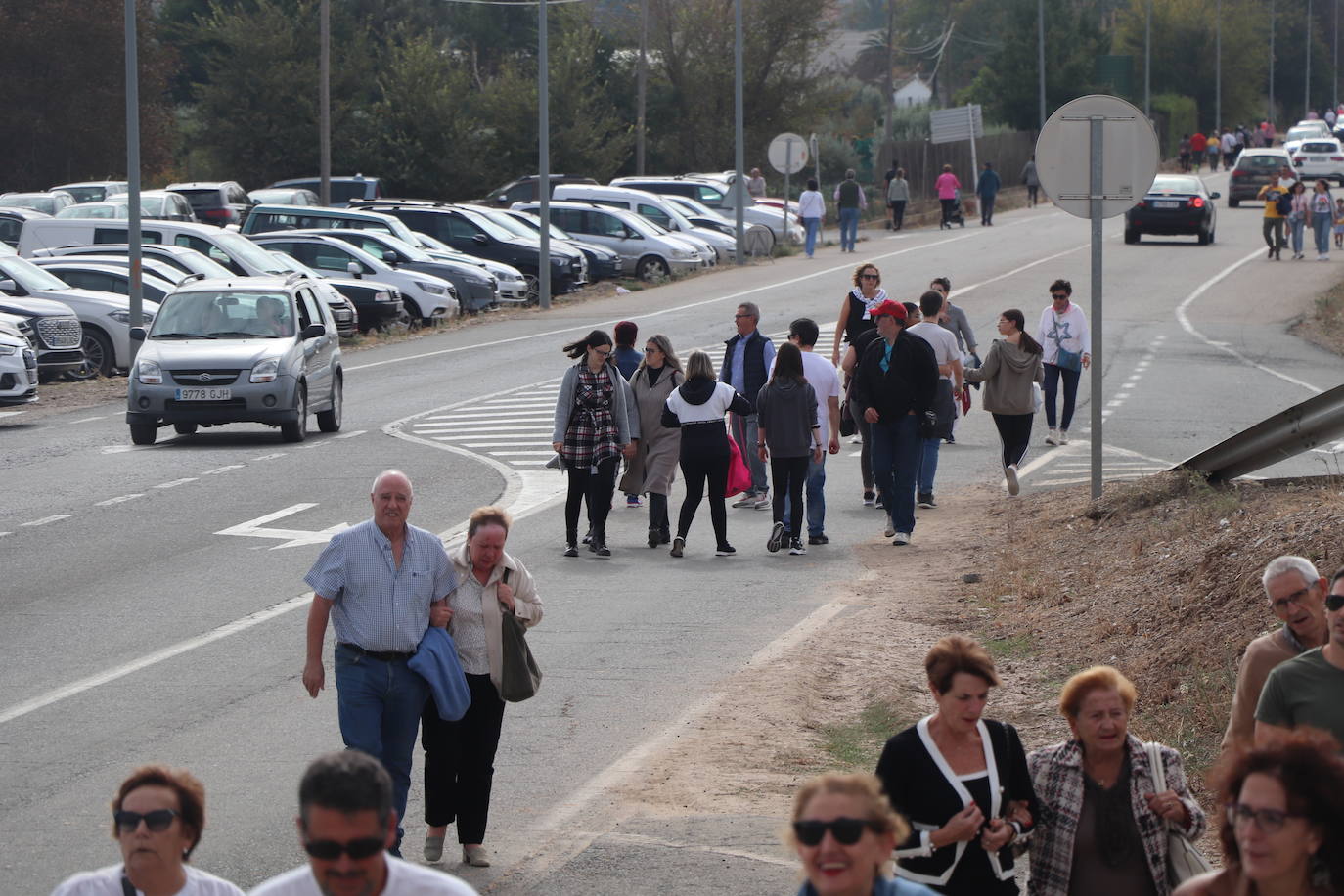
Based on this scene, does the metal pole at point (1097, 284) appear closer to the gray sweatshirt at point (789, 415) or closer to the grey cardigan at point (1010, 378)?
the gray sweatshirt at point (789, 415)

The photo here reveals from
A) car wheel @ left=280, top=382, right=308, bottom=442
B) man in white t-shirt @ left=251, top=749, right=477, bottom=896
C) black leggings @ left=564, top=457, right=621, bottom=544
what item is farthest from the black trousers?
car wheel @ left=280, top=382, right=308, bottom=442

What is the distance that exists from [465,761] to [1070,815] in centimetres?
305

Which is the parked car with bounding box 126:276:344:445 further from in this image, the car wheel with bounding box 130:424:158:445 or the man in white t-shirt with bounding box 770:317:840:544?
the man in white t-shirt with bounding box 770:317:840:544

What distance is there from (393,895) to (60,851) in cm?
390

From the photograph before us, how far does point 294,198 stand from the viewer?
47594 mm

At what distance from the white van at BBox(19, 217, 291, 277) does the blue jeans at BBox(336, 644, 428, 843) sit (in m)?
21.7

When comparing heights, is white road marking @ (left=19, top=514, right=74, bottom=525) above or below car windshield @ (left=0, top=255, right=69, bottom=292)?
below

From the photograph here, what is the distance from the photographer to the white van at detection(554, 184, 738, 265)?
47.4 metres

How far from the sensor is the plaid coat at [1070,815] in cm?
521

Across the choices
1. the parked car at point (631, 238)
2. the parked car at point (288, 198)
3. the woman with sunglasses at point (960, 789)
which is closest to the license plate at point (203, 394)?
the woman with sunglasses at point (960, 789)

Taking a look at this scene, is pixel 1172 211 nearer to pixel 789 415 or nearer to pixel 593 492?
pixel 789 415

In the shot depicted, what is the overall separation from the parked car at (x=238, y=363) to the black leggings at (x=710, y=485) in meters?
7.39

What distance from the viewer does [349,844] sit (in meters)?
4.05

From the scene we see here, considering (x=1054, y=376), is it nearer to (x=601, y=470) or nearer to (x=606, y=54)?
(x=601, y=470)
